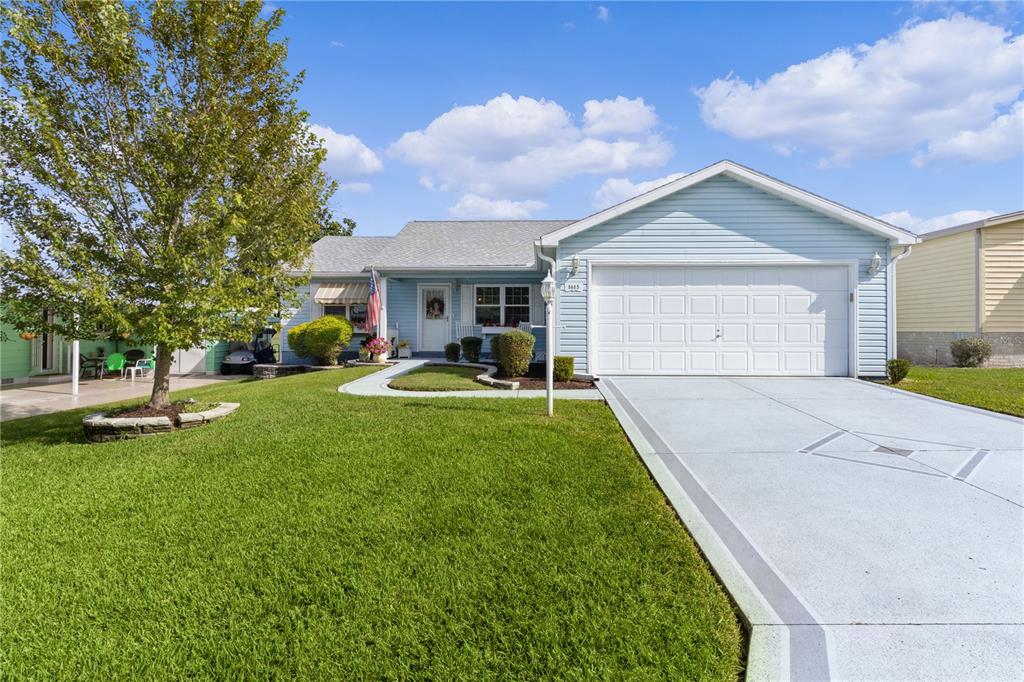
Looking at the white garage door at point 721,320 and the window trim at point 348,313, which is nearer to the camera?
the white garage door at point 721,320

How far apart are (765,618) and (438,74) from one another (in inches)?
490

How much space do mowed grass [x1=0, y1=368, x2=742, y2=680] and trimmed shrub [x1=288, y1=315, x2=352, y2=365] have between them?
8837mm

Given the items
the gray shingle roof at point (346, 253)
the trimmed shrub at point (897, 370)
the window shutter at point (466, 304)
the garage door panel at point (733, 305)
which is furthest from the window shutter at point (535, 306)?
the trimmed shrub at point (897, 370)

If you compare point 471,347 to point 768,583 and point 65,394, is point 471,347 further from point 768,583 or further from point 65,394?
point 768,583

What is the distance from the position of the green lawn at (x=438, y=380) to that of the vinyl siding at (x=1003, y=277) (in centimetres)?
1576

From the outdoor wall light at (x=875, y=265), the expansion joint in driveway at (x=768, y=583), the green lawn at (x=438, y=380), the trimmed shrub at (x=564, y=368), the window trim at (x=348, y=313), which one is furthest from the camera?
the window trim at (x=348, y=313)

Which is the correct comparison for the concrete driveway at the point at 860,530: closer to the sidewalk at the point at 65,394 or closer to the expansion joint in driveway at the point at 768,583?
the expansion joint in driveway at the point at 768,583

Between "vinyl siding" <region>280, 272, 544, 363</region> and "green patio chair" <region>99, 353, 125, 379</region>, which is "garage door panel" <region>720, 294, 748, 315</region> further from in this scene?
"green patio chair" <region>99, 353, 125, 379</region>

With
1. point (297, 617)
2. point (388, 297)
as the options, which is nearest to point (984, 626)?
point (297, 617)

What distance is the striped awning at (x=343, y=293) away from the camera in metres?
15.4

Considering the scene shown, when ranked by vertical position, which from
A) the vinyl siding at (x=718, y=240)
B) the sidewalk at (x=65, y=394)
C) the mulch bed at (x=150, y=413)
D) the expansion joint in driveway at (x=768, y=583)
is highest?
the vinyl siding at (x=718, y=240)

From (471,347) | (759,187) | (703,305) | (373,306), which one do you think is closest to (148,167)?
(373,306)

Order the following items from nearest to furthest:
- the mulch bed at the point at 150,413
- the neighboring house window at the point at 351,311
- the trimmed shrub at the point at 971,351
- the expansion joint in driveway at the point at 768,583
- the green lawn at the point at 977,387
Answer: the expansion joint in driveway at the point at 768,583 < the mulch bed at the point at 150,413 < the green lawn at the point at 977,387 < the trimmed shrub at the point at 971,351 < the neighboring house window at the point at 351,311

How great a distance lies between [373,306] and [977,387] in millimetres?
14552
